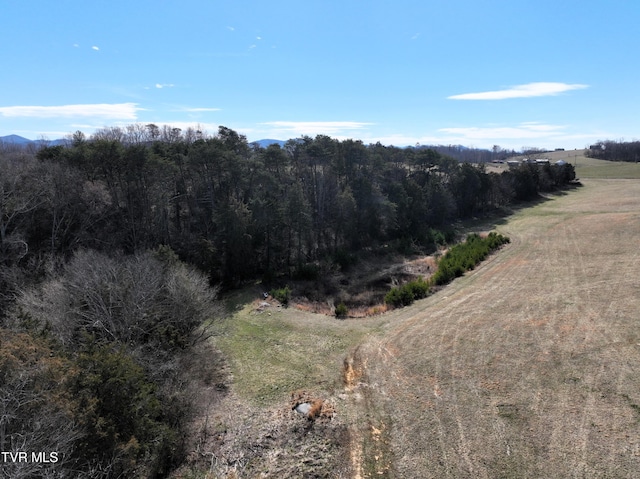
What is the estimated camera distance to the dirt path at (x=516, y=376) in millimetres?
10211

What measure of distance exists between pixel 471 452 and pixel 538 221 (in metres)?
42.1

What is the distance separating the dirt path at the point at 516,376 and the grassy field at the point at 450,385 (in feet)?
0.16

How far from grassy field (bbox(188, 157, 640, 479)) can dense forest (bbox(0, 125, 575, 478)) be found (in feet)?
8.99

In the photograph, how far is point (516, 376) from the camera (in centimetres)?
1362

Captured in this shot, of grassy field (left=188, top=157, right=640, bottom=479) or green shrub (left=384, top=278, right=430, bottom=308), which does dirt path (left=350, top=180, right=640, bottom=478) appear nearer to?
grassy field (left=188, top=157, right=640, bottom=479)

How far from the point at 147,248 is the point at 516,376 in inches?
950

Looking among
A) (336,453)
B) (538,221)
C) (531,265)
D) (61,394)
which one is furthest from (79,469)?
(538,221)

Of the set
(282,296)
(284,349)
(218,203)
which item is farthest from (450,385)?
(218,203)

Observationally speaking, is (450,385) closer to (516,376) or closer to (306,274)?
(516,376)

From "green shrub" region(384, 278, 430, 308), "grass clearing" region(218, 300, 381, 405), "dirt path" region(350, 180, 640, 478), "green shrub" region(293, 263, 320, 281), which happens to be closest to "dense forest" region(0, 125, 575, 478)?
"green shrub" region(293, 263, 320, 281)

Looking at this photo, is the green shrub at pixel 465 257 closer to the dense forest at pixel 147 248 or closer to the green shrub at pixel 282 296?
the dense forest at pixel 147 248

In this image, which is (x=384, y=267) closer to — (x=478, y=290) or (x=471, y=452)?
(x=478, y=290)

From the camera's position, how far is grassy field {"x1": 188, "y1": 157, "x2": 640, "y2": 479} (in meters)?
10.4

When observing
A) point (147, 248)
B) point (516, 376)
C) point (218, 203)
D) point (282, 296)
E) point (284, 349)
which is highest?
point (218, 203)
